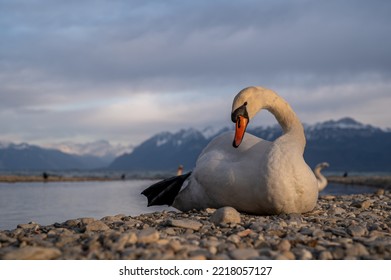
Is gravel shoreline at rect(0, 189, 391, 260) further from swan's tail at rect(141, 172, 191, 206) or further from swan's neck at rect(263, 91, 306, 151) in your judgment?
swan's tail at rect(141, 172, 191, 206)

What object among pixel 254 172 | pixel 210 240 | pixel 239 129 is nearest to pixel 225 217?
pixel 254 172

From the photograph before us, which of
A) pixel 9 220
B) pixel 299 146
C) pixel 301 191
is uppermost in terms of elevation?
pixel 299 146

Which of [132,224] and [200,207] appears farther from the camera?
[200,207]

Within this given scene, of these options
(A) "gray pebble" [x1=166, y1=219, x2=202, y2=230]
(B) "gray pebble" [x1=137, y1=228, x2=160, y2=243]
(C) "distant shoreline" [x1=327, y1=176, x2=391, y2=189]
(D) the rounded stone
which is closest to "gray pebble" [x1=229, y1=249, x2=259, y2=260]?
(B) "gray pebble" [x1=137, y1=228, x2=160, y2=243]

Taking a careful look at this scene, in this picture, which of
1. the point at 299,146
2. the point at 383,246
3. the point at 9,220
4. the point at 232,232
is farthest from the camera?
the point at 9,220

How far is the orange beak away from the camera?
8930 mm

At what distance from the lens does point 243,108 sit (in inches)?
360

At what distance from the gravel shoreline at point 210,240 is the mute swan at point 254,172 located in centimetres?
53

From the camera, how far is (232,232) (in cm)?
707

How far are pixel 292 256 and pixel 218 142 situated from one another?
4999mm

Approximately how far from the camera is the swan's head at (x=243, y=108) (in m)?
8.95

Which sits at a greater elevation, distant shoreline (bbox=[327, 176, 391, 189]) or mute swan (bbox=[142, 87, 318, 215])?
mute swan (bbox=[142, 87, 318, 215])

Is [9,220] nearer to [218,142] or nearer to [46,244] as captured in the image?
[218,142]
